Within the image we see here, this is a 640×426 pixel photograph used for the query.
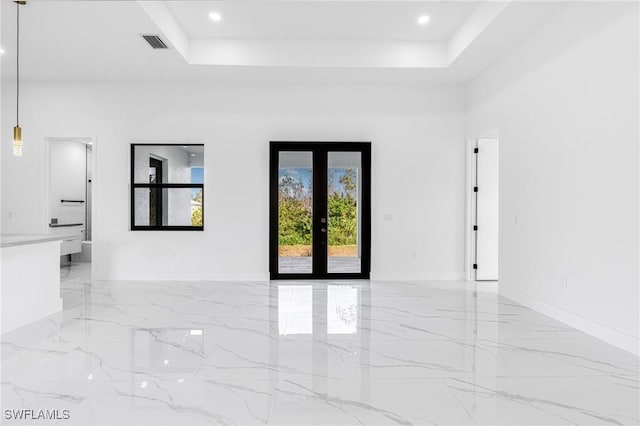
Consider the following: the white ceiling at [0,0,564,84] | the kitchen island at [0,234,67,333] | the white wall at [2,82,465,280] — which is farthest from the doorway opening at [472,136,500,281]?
the kitchen island at [0,234,67,333]

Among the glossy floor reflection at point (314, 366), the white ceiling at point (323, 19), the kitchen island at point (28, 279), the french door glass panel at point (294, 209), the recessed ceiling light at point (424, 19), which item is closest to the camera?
the glossy floor reflection at point (314, 366)

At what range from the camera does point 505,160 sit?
5.07 m

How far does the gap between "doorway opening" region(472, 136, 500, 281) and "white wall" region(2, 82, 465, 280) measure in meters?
0.44

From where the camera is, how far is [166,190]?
239 inches

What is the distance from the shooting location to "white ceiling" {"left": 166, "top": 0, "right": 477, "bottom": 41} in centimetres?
439

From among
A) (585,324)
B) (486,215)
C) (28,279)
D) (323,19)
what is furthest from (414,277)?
(28,279)

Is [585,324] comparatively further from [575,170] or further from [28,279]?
[28,279]

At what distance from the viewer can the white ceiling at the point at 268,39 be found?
13.6 ft

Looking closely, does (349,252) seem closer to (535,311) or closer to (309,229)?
(309,229)

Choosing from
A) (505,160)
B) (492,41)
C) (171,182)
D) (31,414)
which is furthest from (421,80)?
(31,414)

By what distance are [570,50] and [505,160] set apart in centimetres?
154

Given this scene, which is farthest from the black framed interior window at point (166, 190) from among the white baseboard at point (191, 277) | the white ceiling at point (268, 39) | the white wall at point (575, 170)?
the white wall at point (575, 170)

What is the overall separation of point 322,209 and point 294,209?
1.43ft

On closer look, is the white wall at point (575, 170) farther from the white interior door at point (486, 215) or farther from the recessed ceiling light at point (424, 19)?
the recessed ceiling light at point (424, 19)
